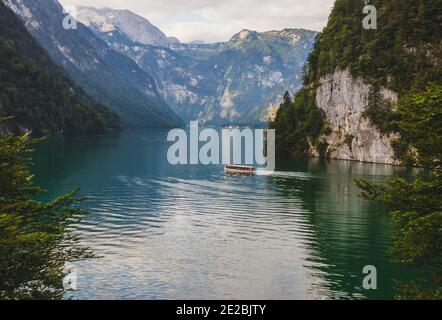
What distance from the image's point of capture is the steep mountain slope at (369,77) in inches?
6122

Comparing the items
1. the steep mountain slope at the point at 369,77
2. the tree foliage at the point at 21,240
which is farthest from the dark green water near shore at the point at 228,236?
the steep mountain slope at the point at 369,77

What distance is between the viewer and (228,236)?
68.2 metres

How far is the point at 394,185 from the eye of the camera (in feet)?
127

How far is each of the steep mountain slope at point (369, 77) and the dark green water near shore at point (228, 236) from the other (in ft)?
125

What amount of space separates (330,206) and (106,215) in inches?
1402

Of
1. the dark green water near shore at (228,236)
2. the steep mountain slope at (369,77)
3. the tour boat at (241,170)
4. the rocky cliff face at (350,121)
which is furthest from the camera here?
the rocky cliff face at (350,121)

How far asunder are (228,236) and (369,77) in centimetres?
11477

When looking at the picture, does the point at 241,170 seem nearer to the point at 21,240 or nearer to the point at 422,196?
the point at 422,196

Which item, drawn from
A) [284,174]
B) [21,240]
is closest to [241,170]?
[284,174]

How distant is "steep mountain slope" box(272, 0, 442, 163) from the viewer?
15550cm

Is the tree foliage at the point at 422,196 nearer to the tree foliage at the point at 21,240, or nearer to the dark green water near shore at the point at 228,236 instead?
the dark green water near shore at the point at 228,236
